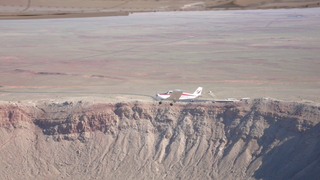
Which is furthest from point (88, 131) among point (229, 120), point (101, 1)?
point (101, 1)

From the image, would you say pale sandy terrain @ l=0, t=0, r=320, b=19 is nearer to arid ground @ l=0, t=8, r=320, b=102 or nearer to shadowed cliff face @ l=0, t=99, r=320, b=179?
shadowed cliff face @ l=0, t=99, r=320, b=179

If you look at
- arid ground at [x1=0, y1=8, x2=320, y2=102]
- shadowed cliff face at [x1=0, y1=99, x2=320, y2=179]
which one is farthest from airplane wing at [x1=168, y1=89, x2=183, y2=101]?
arid ground at [x1=0, y1=8, x2=320, y2=102]

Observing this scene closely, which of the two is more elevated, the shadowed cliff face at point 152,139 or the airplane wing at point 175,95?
the airplane wing at point 175,95

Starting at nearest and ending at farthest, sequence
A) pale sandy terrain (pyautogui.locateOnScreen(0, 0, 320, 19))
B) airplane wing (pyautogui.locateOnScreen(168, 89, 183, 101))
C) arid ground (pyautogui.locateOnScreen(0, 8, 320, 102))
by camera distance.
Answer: pale sandy terrain (pyautogui.locateOnScreen(0, 0, 320, 19)) < airplane wing (pyautogui.locateOnScreen(168, 89, 183, 101)) < arid ground (pyautogui.locateOnScreen(0, 8, 320, 102))

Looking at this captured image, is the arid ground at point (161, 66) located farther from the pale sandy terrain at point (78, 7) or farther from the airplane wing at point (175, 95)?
the pale sandy terrain at point (78, 7)

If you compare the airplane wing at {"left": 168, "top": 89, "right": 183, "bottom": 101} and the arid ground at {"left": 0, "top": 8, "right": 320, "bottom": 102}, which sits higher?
the airplane wing at {"left": 168, "top": 89, "right": 183, "bottom": 101}

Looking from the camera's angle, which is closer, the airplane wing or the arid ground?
the airplane wing

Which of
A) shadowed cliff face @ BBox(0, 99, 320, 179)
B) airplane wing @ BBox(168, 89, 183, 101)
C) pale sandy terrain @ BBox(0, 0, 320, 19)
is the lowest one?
shadowed cliff face @ BBox(0, 99, 320, 179)

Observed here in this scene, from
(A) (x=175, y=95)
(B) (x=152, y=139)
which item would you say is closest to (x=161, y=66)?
(B) (x=152, y=139)

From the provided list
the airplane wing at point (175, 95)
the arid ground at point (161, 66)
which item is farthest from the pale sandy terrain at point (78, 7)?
the arid ground at point (161, 66)

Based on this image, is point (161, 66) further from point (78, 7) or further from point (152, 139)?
point (78, 7)
